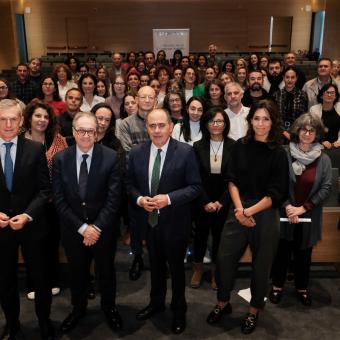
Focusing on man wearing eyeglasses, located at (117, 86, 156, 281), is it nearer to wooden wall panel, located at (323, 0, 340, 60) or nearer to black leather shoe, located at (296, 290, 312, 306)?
black leather shoe, located at (296, 290, 312, 306)

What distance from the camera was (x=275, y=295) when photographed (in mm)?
3086

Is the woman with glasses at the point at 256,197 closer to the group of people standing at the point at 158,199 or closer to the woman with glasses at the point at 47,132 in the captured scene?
the group of people standing at the point at 158,199

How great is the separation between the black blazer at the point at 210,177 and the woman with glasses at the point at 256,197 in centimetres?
31

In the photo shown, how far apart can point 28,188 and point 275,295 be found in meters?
2.12

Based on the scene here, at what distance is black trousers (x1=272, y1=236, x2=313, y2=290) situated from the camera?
3.02 m

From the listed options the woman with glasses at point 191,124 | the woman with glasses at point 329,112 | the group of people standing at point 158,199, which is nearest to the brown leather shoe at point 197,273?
the group of people standing at point 158,199

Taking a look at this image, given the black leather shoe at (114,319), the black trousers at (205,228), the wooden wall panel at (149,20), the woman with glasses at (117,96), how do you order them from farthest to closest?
the wooden wall panel at (149,20) → the woman with glasses at (117,96) → the black trousers at (205,228) → the black leather shoe at (114,319)

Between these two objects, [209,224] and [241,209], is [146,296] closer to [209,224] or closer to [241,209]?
[209,224]

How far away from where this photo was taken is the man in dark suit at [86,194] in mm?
2479

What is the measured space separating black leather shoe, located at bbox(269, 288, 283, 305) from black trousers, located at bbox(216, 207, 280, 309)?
0.40 meters

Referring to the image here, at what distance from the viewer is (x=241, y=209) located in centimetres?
258

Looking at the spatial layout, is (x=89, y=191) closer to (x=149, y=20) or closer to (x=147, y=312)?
(x=147, y=312)

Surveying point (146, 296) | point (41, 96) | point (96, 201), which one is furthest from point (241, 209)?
point (41, 96)

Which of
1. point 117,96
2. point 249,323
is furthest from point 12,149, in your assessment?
point 117,96
